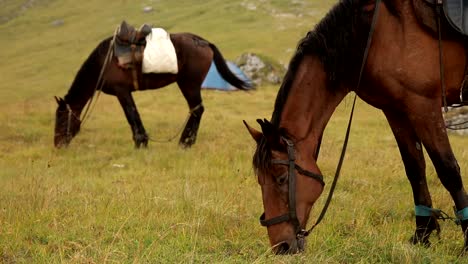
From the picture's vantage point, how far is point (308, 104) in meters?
3.50

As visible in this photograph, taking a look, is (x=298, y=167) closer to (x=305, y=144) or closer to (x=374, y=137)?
(x=305, y=144)

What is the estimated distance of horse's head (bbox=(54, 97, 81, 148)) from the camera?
9816 mm

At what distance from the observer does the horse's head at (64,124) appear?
982 centimetres

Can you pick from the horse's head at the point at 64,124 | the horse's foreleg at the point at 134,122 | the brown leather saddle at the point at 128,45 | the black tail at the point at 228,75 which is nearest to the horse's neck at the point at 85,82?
the horse's head at the point at 64,124

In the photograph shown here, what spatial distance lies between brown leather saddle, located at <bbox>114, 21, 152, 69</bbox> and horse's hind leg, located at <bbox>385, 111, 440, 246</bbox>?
6.71 metres

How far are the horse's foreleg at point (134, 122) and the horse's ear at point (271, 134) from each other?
6714mm

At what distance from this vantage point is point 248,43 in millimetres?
34375

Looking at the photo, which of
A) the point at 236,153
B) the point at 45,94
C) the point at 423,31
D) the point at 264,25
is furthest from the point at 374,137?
the point at 264,25

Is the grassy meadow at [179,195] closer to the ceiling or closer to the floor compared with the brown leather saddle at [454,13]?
closer to the floor

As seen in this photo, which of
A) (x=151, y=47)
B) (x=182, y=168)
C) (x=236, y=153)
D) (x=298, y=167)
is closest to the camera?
(x=298, y=167)

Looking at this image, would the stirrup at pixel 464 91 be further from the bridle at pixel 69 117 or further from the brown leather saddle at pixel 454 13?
the bridle at pixel 69 117

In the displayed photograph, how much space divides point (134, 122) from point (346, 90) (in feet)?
22.2

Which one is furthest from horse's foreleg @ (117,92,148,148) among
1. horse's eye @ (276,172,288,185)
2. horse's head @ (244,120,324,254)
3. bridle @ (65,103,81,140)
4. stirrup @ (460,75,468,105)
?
stirrup @ (460,75,468,105)

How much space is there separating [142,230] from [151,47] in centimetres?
634
